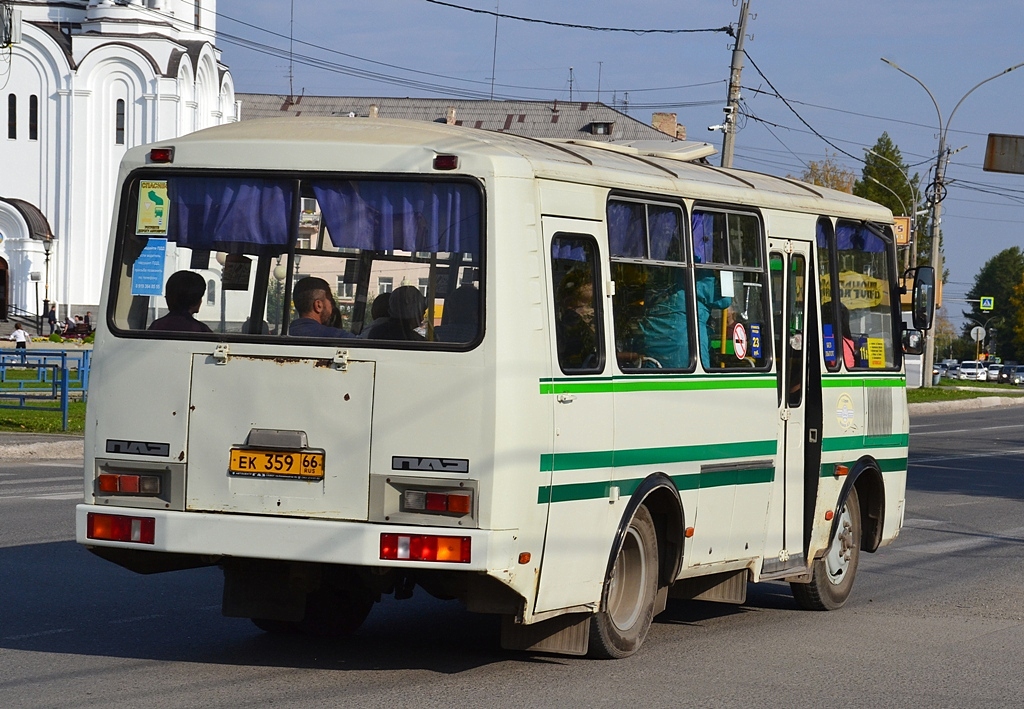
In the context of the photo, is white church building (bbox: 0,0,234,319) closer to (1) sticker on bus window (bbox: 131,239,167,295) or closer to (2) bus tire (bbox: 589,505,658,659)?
(1) sticker on bus window (bbox: 131,239,167,295)

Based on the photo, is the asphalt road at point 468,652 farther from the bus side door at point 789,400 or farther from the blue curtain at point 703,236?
the blue curtain at point 703,236

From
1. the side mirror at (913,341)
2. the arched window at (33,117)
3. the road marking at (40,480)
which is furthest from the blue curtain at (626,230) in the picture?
the arched window at (33,117)

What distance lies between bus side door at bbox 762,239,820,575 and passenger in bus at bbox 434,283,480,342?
9.74 ft

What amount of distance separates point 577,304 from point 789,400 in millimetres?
2496

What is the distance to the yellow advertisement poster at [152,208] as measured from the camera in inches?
303

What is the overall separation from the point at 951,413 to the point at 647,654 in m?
38.9

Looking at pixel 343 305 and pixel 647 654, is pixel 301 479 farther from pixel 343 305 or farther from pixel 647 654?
pixel 647 654

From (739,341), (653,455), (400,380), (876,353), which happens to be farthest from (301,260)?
(876,353)

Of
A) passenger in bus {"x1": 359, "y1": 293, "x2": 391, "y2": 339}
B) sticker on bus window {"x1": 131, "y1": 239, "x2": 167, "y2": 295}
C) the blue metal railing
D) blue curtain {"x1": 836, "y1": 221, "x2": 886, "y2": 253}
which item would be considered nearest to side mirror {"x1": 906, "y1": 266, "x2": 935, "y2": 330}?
blue curtain {"x1": 836, "y1": 221, "x2": 886, "y2": 253}

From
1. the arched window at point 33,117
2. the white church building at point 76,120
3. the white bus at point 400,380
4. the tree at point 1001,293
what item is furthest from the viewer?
the tree at point 1001,293

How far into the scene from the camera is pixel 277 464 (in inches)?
286

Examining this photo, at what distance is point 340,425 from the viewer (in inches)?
283

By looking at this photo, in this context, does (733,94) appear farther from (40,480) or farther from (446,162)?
(446,162)

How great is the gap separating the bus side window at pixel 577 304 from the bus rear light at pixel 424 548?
1.03m
